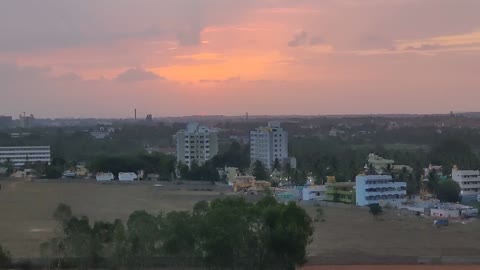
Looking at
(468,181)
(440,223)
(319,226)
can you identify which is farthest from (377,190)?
Answer: (319,226)

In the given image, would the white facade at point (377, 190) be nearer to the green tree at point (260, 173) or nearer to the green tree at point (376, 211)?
the green tree at point (376, 211)

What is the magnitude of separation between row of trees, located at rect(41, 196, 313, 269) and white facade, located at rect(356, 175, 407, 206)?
1386 cm

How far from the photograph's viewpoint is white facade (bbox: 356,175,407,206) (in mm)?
28016

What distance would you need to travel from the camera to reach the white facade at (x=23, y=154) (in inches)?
2192

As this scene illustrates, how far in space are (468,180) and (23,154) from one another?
1431 inches

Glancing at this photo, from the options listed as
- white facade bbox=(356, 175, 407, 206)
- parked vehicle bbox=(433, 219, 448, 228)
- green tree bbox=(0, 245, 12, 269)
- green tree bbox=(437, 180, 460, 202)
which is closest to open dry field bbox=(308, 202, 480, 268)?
parked vehicle bbox=(433, 219, 448, 228)

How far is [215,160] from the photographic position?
4509 centimetres

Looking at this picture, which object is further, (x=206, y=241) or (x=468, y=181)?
(x=468, y=181)

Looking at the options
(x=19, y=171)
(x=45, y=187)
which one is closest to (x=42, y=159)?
(x=19, y=171)

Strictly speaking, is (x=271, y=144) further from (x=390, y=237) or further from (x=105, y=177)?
(x=390, y=237)

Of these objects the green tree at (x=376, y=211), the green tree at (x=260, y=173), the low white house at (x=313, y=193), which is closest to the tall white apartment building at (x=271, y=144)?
the green tree at (x=260, y=173)

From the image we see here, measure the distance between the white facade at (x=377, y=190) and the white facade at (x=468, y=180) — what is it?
143 inches

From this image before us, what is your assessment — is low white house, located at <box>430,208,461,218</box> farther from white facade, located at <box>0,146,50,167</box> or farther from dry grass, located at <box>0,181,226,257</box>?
white facade, located at <box>0,146,50,167</box>

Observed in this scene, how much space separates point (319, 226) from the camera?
72.7 feet
